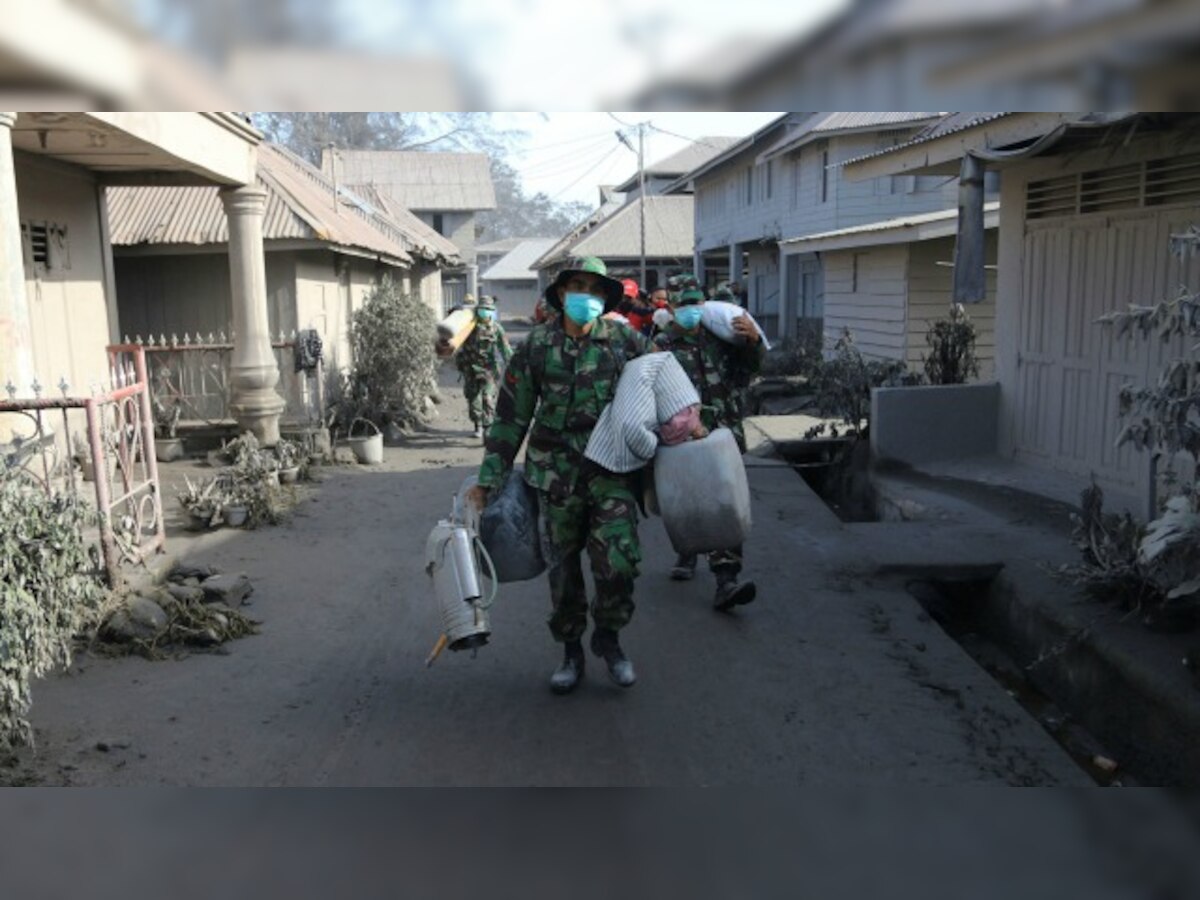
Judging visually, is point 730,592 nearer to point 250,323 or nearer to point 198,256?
point 250,323

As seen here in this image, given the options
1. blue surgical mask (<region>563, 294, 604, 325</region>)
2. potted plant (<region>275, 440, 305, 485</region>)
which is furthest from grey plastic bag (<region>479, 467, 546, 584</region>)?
potted plant (<region>275, 440, 305, 485</region>)

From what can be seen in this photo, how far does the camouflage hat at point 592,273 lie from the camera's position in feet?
14.3

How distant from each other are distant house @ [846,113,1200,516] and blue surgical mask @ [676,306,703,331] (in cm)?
230

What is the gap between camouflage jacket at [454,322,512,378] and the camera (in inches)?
489

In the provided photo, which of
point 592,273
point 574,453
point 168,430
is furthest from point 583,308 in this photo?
A: point 168,430

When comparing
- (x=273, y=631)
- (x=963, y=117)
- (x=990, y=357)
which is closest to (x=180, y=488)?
(x=273, y=631)

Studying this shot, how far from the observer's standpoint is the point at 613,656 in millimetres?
4523

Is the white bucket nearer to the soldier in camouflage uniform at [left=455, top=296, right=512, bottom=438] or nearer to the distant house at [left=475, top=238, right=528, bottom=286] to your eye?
the soldier in camouflage uniform at [left=455, top=296, right=512, bottom=438]

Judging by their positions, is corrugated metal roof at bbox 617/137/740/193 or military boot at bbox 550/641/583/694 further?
corrugated metal roof at bbox 617/137/740/193

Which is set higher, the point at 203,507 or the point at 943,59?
the point at 943,59

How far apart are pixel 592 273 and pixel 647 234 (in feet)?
130

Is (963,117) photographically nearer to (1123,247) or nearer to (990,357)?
(1123,247)

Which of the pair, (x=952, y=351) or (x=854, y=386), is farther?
(x=854, y=386)

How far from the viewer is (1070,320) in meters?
8.09
